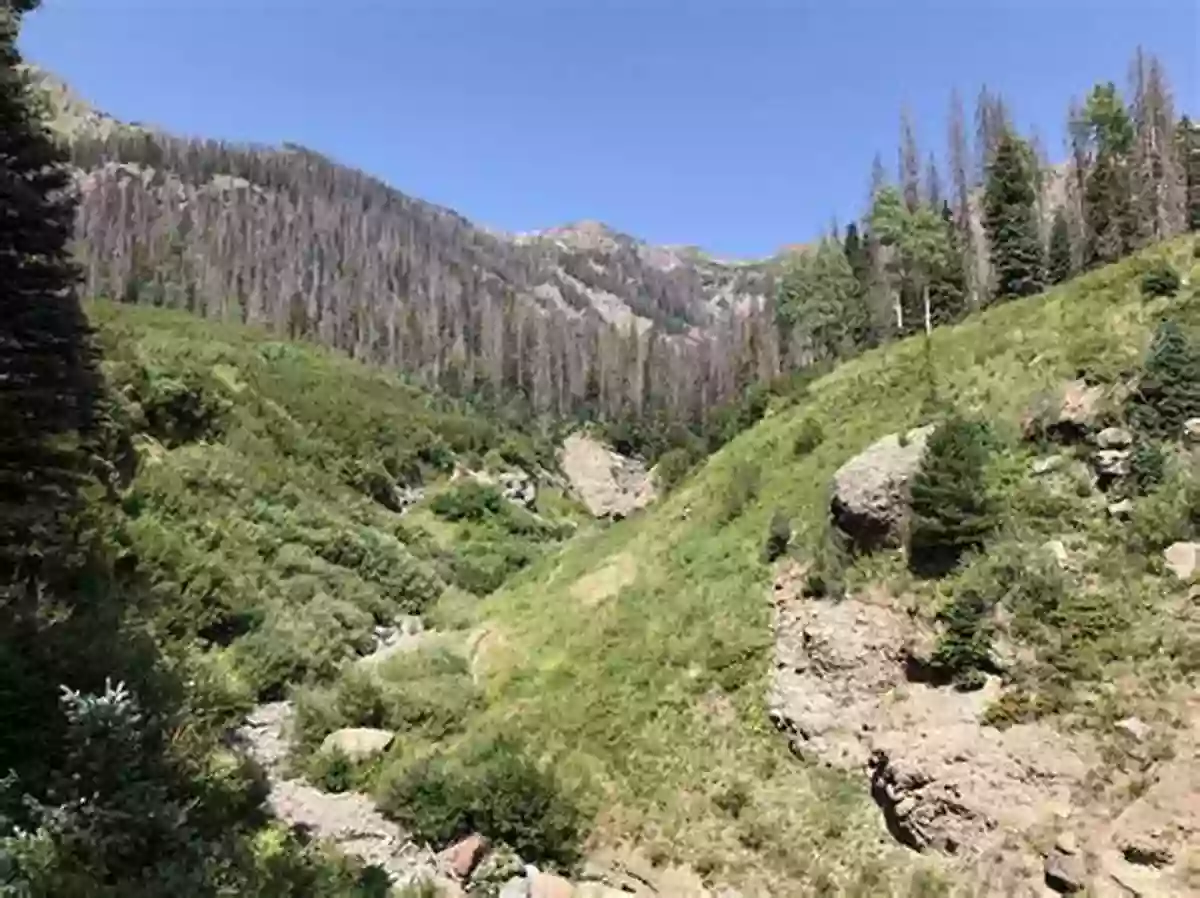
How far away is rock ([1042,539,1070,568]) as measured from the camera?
1545cm

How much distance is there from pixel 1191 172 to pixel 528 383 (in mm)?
74320

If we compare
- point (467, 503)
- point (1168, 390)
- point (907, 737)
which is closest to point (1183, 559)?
point (1168, 390)

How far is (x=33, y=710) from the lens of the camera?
10.2m

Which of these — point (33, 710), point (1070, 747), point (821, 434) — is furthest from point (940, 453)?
point (33, 710)

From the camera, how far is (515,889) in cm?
1304

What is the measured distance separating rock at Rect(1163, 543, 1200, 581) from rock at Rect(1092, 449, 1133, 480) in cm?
204

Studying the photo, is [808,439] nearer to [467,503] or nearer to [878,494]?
[878,494]

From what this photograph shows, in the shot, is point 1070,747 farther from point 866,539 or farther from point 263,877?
point 263,877

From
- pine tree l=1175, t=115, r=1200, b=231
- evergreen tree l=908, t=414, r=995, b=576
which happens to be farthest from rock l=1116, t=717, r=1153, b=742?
pine tree l=1175, t=115, r=1200, b=231

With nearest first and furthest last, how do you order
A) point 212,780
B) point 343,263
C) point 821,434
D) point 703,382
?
point 212,780
point 821,434
point 703,382
point 343,263

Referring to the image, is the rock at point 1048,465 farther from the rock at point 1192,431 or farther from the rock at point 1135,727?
the rock at point 1135,727

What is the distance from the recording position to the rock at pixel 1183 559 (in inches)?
559

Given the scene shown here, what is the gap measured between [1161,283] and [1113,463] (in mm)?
7893

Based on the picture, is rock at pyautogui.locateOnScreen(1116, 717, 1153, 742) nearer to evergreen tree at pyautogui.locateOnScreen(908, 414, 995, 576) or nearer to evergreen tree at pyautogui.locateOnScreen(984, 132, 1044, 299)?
evergreen tree at pyautogui.locateOnScreen(908, 414, 995, 576)
